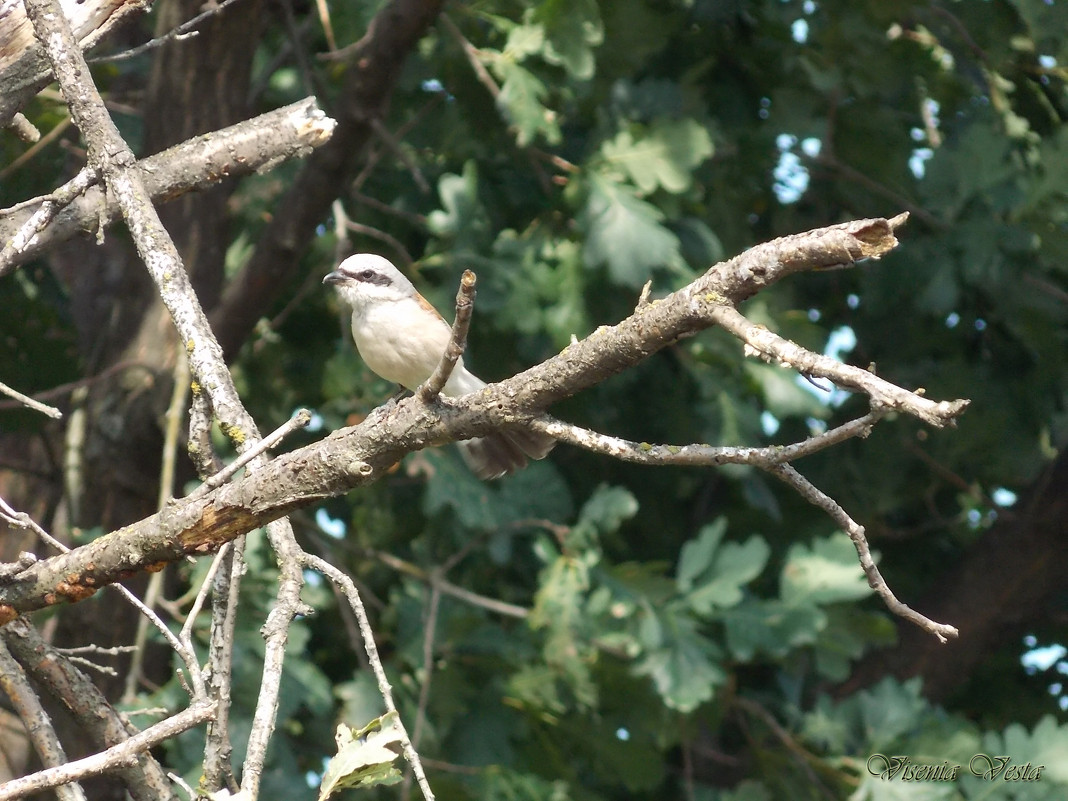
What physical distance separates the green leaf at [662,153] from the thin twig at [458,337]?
10.4 feet

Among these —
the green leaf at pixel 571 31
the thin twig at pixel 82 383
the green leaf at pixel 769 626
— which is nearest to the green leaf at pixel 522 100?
the green leaf at pixel 571 31

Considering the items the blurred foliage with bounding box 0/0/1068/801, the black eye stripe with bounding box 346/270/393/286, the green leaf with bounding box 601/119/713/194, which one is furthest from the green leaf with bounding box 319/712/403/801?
the green leaf with bounding box 601/119/713/194

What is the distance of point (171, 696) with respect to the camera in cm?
438

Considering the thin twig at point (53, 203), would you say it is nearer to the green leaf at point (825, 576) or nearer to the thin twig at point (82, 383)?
the thin twig at point (82, 383)

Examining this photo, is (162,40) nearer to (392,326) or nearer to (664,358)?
(392,326)

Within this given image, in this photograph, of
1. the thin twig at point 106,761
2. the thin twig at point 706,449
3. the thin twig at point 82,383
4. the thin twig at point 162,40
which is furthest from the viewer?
the thin twig at point 82,383

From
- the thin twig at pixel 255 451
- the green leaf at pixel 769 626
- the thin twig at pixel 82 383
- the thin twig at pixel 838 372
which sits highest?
the thin twig at pixel 838 372

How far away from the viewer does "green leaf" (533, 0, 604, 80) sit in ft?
14.8

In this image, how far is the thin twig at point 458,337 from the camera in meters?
1.71

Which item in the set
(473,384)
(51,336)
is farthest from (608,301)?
(51,336)

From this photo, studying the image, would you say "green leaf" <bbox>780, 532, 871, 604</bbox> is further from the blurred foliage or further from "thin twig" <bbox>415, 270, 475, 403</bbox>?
"thin twig" <bbox>415, 270, 475, 403</bbox>

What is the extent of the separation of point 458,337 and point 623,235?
314cm

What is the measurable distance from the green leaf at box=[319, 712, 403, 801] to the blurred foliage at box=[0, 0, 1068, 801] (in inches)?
103

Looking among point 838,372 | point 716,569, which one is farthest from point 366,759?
point 716,569
